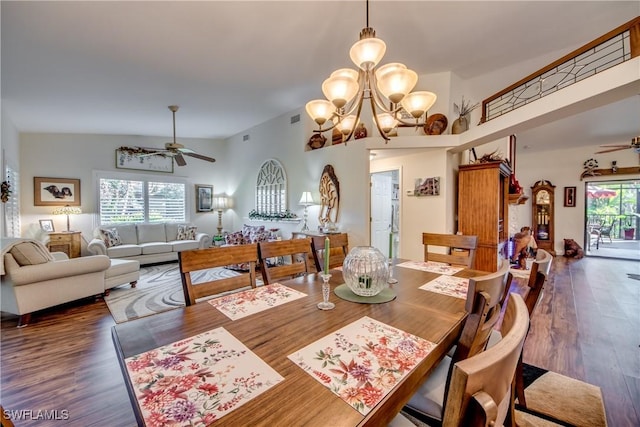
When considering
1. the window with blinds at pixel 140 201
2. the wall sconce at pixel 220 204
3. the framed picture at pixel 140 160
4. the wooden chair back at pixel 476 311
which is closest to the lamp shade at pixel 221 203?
the wall sconce at pixel 220 204

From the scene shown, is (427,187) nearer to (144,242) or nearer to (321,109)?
(321,109)

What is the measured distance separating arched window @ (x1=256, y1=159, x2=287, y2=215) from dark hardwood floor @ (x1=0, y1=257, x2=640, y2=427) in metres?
3.58

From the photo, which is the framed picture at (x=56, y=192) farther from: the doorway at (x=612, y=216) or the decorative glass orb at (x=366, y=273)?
the doorway at (x=612, y=216)

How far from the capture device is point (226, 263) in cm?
161

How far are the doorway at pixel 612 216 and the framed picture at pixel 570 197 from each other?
0.82 feet

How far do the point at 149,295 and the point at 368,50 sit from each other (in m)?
4.08

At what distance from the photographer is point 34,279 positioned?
9.30 feet

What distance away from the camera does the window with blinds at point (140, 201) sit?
19.7 ft

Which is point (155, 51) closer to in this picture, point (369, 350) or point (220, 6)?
point (220, 6)

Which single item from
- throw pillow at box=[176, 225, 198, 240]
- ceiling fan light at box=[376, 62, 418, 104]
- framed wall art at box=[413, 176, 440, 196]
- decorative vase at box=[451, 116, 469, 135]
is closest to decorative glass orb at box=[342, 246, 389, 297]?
ceiling fan light at box=[376, 62, 418, 104]

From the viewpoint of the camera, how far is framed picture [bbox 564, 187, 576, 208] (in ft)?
24.1

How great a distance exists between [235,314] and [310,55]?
11.0 ft

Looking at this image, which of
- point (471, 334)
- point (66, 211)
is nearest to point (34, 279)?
point (66, 211)

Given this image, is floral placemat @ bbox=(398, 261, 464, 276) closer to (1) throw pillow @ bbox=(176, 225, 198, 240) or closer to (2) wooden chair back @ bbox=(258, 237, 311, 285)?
(2) wooden chair back @ bbox=(258, 237, 311, 285)
